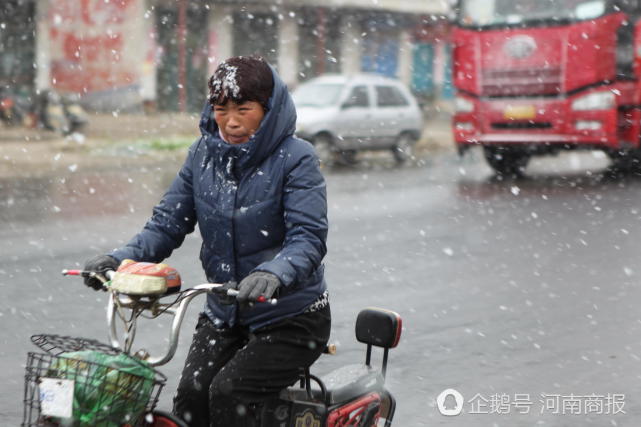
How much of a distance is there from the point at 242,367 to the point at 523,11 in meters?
14.4

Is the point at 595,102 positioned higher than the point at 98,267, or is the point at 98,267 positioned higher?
the point at 98,267

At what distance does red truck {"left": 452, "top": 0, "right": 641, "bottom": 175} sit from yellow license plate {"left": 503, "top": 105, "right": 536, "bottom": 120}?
2 centimetres

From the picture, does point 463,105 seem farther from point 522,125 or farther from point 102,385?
point 102,385

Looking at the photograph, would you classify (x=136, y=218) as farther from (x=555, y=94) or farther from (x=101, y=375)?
(x=101, y=375)

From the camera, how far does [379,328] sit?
3.71 metres

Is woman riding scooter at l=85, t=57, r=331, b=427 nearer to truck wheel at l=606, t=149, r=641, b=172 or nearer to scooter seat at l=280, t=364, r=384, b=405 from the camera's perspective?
scooter seat at l=280, t=364, r=384, b=405

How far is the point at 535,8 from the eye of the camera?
16641mm

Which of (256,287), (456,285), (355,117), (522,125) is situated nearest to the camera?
(256,287)

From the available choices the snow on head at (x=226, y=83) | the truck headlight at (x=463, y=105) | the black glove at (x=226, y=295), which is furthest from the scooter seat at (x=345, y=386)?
the truck headlight at (x=463, y=105)

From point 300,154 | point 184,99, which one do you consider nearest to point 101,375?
point 300,154

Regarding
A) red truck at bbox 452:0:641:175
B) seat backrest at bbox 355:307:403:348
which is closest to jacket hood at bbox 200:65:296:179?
seat backrest at bbox 355:307:403:348

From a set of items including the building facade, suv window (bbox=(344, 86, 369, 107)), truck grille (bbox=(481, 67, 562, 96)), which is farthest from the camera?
the building facade

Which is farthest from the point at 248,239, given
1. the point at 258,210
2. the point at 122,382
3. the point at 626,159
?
the point at 626,159

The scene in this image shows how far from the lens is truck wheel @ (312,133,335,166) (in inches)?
762
